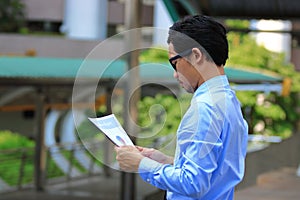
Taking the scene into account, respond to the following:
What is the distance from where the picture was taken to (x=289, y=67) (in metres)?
25.5

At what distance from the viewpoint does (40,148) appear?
14688mm

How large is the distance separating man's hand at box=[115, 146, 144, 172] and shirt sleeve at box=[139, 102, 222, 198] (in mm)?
110

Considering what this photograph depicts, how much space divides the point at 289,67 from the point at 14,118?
9.02m

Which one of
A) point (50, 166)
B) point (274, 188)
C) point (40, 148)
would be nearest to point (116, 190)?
point (50, 166)

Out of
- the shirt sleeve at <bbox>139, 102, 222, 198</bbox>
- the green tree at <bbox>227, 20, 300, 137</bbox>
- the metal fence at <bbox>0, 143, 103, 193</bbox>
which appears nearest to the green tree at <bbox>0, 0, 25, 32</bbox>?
the green tree at <bbox>227, 20, 300, 137</bbox>

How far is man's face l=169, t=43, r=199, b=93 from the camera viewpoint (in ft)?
8.72

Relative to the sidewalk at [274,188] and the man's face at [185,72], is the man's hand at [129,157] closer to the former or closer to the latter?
the man's face at [185,72]

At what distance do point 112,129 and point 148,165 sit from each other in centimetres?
18

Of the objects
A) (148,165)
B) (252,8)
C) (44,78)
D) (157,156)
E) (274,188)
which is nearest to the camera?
(148,165)

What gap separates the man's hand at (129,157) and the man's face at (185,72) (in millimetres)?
272

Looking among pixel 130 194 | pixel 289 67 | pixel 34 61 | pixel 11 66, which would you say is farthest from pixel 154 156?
pixel 289 67

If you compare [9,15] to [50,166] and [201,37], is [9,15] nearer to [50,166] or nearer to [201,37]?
[50,166]

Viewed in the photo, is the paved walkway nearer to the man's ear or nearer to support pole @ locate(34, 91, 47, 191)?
support pole @ locate(34, 91, 47, 191)

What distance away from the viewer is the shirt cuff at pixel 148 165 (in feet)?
8.53
